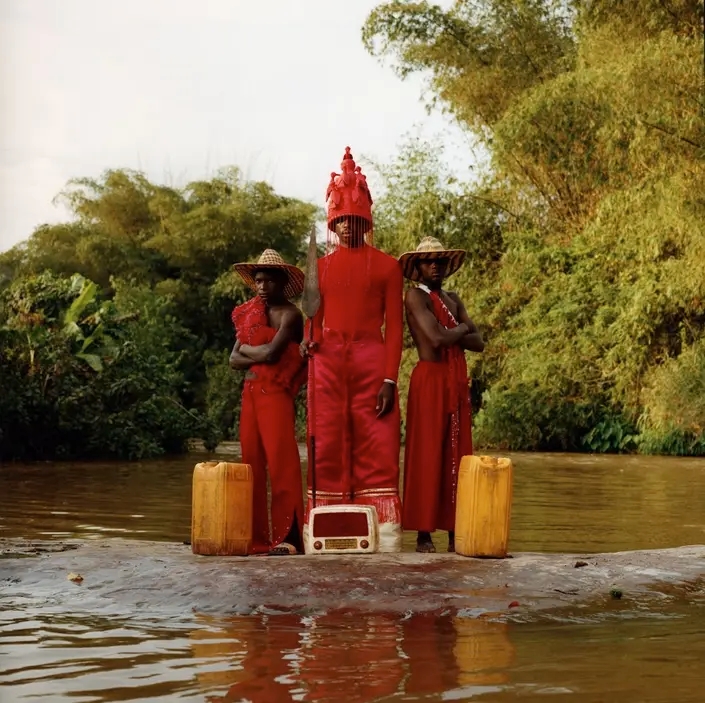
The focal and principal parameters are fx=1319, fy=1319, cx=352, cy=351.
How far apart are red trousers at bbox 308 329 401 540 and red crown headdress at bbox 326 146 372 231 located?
60cm

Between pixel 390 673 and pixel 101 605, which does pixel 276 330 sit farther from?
pixel 390 673

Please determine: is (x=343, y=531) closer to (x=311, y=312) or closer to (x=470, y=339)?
(x=311, y=312)

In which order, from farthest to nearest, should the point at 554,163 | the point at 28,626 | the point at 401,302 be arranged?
the point at 554,163 < the point at 401,302 < the point at 28,626

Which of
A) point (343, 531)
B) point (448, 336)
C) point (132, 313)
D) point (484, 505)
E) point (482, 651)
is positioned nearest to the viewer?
point (482, 651)

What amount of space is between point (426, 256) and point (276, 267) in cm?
79

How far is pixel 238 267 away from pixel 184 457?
1229 centimetres

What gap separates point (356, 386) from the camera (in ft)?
21.5

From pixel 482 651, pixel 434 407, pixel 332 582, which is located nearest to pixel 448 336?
pixel 434 407

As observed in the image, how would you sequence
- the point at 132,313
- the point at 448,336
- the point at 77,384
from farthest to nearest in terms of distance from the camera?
the point at 132,313
the point at 77,384
the point at 448,336

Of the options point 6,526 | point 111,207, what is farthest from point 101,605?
point 111,207

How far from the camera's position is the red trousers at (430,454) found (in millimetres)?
6668

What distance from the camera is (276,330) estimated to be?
6922 millimetres

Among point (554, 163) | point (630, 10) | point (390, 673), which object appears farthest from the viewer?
point (554, 163)

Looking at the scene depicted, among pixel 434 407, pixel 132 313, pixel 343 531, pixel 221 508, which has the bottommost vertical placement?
pixel 343 531
